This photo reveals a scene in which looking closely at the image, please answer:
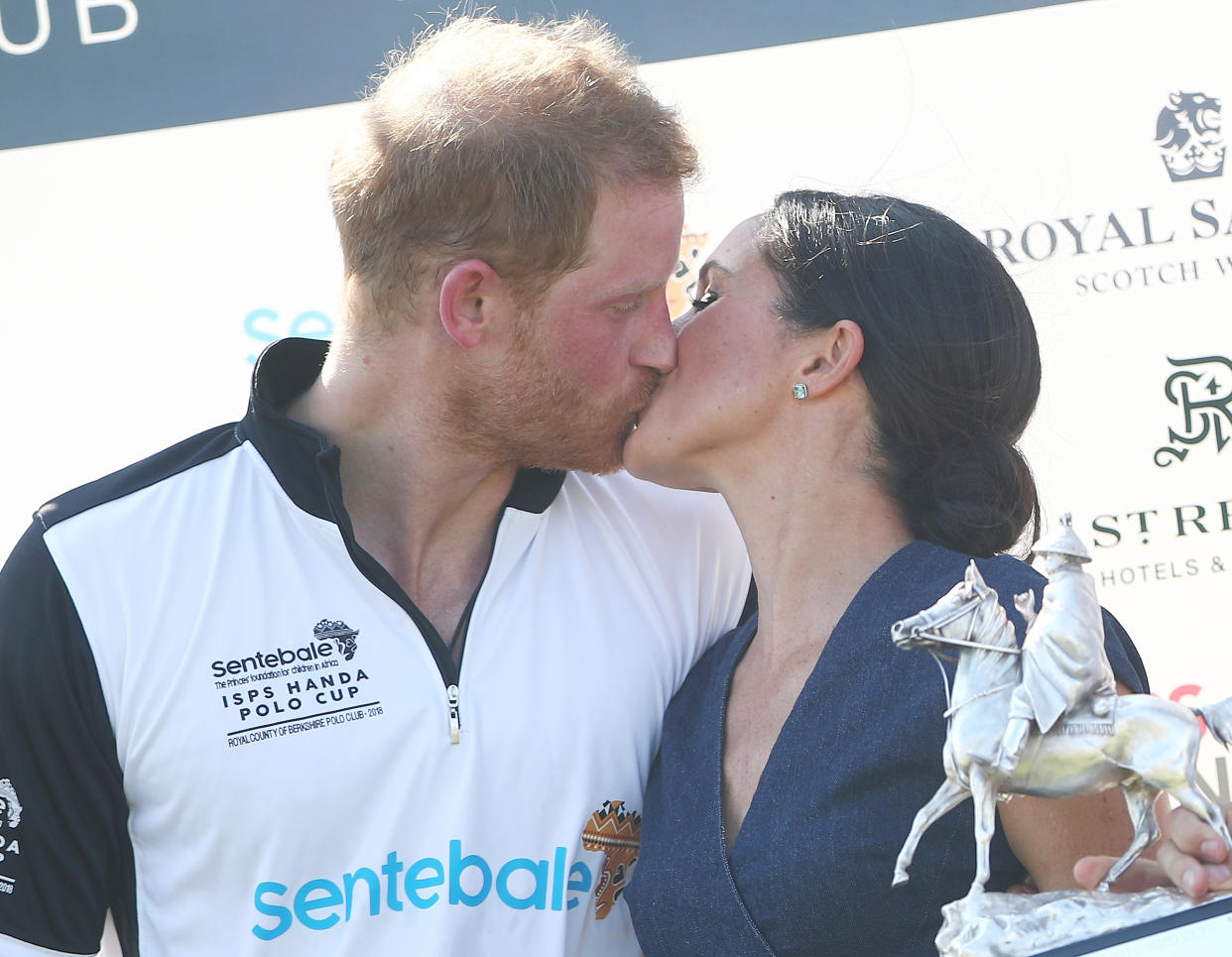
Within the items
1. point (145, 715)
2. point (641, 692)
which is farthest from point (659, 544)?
point (145, 715)

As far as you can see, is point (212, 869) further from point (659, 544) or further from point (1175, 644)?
point (1175, 644)

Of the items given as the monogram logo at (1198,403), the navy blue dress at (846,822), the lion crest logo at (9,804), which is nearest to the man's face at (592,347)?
the navy blue dress at (846,822)

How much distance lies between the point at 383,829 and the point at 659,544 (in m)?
0.61

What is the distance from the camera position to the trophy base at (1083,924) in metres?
0.97

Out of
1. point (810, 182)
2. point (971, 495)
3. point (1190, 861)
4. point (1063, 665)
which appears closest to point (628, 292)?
point (971, 495)

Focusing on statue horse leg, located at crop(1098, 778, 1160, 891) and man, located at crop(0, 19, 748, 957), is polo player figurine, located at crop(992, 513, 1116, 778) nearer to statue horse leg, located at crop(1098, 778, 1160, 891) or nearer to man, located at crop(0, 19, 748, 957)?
statue horse leg, located at crop(1098, 778, 1160, 891)

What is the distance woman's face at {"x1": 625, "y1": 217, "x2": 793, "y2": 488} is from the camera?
70.9 inches

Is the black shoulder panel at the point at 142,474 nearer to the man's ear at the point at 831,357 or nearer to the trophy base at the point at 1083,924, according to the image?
the man's ear at the point at 831,357

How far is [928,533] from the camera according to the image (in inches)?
69.6

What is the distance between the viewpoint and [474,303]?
1.96 m

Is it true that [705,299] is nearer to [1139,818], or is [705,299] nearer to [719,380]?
[719,380]

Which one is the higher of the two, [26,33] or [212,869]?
[26,33]

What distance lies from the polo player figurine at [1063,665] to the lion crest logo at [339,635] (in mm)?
996

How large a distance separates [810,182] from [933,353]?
107 centimetres
